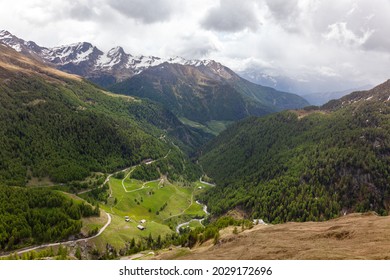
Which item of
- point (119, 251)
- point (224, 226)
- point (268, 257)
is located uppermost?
point (268, 257)

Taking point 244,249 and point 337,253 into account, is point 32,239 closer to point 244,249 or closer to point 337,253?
point 244,249

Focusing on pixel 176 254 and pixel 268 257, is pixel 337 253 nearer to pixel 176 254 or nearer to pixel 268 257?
pixel 268 257

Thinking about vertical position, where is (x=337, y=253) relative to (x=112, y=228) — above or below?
above

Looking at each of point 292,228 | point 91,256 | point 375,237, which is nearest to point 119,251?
point 91,256

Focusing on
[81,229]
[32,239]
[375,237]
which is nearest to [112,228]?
[81,229]

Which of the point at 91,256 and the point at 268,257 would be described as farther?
the point at 91,256

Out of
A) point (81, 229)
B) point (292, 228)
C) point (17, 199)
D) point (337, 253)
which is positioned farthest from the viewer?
point (17, 199)

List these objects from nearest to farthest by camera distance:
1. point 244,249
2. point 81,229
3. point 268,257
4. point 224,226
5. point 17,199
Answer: point 268,257, point 244,249, point 224,226, point 81,229, point 17,199
